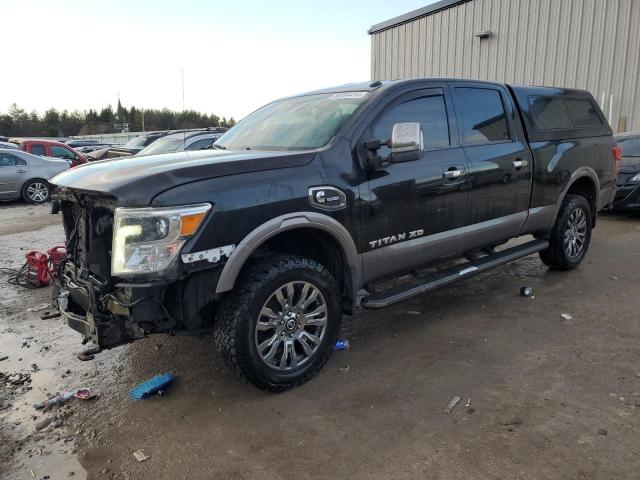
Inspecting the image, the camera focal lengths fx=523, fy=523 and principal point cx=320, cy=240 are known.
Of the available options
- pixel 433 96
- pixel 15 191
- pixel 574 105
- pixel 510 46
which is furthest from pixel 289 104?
pixel 510 46

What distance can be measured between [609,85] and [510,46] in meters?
3.26

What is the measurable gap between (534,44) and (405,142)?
13.1 m

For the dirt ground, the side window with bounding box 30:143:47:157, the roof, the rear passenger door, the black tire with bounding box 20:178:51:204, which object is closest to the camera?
the dirt ground

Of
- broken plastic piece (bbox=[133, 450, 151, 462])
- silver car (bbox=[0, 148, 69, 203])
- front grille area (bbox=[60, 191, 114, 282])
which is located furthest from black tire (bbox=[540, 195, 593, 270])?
silver car (bbox=[0, 148, 69, 203])

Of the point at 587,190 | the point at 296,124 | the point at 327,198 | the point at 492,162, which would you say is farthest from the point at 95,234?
the point at 587,190

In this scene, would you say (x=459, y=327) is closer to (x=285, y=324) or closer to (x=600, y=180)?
(x=285, y=324)

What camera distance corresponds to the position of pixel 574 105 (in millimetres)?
5898

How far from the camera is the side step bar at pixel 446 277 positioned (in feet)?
12.5

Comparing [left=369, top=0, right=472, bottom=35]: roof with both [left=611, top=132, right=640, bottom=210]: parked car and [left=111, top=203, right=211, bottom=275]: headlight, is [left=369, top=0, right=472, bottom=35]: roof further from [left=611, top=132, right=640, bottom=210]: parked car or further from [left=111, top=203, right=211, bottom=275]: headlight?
[left=111, top=203, right=211, bottom=275]: headlight

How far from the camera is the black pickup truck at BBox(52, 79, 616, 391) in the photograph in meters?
2.94

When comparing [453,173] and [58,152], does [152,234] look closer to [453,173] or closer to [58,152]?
[453,173]

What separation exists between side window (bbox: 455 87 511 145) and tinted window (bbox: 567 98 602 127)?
4.55ft

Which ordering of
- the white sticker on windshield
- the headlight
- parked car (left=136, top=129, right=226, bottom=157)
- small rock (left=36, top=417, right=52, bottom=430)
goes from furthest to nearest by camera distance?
1. parked car (left=136, top=129, right=226, bottom=157)
2. the white sticker on windshield
3. small rock (left=36, top=417, right=52, bottom=430)
4. the headlight

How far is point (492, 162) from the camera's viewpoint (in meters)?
4.61
